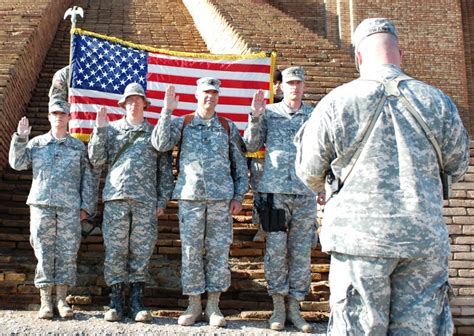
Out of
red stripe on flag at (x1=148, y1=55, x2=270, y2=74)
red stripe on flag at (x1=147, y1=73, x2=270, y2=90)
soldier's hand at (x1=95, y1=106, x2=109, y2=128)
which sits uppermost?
red stripe on flag at (x1=148, y1=55, x2=270, y2=74)

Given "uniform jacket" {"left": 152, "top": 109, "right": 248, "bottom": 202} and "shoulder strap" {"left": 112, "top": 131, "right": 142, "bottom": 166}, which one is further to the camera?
"shoulder strap" {"left": 112, "top": 131, "right": 142, "bottom": 166}

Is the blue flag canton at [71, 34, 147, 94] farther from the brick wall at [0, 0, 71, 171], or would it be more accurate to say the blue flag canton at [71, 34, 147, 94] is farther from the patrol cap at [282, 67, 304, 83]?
the patrol cap at [282, 67, 304, 83]

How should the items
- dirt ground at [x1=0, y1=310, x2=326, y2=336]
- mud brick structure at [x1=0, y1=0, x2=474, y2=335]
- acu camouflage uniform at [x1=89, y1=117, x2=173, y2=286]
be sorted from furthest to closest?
mud brick structure at [x1=0, y1=0, x2=474, y2=335]
acu camouflage uniform at [x1=89, y1=117, x2=173, y2=286]
dirt ground at [x1=0, y1=310, x2=326, y2=336]

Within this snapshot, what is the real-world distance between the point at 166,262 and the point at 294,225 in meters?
1.13

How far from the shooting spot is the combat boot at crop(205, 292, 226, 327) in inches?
131

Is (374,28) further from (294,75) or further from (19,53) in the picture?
(19,53)

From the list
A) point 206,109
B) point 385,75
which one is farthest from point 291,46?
point 385,75

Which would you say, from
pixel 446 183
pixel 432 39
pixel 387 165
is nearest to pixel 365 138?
pixel 387 165

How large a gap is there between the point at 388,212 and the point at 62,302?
7.26 ft

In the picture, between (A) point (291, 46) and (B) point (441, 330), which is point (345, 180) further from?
(A) point (291, 46)

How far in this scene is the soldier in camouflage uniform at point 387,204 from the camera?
→ 6.20 feet

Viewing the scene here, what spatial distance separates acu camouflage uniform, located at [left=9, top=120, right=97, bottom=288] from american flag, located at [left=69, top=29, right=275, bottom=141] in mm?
1266

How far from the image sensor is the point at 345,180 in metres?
2.02

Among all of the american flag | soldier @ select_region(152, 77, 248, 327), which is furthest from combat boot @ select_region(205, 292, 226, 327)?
the american flag
